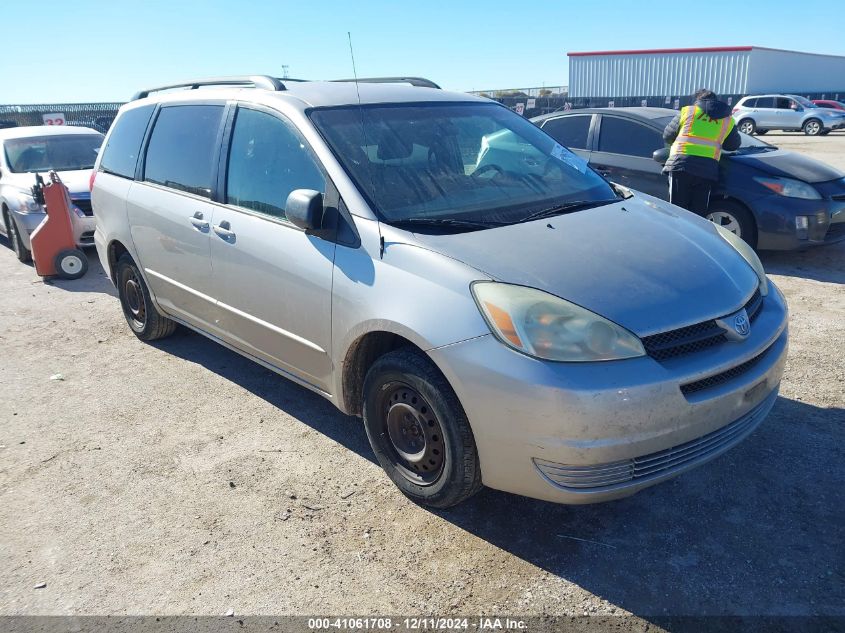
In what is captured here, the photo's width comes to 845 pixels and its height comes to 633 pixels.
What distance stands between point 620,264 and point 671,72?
43.3 metres

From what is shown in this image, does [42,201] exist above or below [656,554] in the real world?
above

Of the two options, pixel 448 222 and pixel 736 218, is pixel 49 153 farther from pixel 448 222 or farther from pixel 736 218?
pixel 736 218

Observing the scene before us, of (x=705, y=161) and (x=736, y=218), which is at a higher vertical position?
(x=705, y=161)

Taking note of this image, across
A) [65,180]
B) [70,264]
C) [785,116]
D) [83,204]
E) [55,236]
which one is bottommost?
[70,264]

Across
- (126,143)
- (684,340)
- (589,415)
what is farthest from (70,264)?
(684,340)

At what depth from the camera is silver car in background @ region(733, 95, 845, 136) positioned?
88.3ft

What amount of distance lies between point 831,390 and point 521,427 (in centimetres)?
261

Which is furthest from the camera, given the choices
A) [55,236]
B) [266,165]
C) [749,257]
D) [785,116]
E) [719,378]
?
[785,116]

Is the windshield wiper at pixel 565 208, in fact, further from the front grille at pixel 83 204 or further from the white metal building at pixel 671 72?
the white metal building at pixel 671 72

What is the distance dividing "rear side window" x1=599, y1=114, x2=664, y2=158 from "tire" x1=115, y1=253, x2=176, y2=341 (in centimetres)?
527

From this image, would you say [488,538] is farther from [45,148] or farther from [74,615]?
[45,148]

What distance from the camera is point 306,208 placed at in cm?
320

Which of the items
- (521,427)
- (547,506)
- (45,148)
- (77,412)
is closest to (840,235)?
(547,506)

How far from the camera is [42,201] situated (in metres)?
7.88
